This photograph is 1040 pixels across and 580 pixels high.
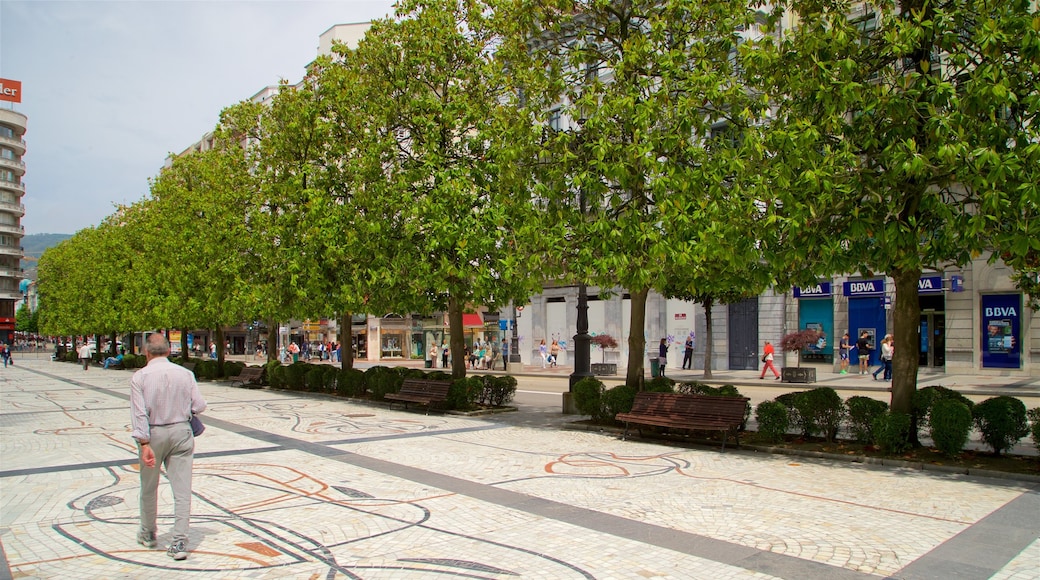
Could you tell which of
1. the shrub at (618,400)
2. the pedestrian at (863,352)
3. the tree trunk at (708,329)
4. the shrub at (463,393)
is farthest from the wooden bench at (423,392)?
the pedestrian at (863,352)

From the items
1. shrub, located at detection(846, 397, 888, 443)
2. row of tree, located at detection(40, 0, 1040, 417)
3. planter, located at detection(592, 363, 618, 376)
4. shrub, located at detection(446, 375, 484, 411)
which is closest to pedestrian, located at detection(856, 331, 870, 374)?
planter, located at detection(592, 363, 618, 376)

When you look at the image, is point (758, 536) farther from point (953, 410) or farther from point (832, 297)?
point (832, 297)

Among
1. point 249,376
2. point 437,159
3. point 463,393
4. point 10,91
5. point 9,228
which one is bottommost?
point 249,376

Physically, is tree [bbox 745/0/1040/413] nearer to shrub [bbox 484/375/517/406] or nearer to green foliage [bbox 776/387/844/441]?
green foliage [bbox 776/387/844/441]

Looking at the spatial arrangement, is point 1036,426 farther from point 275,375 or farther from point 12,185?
point 12,185

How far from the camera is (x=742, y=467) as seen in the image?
990cm

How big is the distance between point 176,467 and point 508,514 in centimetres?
312

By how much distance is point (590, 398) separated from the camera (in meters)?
13.9

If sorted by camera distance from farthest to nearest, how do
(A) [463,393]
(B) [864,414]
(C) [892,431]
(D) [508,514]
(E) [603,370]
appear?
1. (E) [603,370]
2. (A) [463,393]
3. (B) [864,414]
4. (C) [892,431]
5. (D) [508,514]

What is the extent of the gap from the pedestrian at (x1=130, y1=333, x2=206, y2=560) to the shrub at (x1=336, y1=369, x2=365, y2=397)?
14982 mm

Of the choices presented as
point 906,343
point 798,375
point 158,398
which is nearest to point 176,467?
point 158,398

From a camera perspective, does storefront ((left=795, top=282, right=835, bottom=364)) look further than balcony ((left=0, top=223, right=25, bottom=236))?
No

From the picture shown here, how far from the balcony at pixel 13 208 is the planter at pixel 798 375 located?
9836 centimetres

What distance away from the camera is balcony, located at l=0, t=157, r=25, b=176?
8988cm
